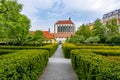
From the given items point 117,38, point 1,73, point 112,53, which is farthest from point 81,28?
point 1,73

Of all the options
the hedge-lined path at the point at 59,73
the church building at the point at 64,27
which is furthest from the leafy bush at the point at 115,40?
the church building at the point at 64,27

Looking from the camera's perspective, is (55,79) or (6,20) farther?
(6,20)

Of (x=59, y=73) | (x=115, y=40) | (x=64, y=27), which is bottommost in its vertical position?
(x=59, y=73)

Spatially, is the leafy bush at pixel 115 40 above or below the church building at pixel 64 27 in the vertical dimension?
below

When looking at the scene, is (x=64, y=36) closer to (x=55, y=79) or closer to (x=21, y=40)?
(x=21, y=40)

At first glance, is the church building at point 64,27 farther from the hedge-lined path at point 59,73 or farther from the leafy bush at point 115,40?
the hedge-lined path at point 59,73

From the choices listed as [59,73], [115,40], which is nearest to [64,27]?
[115,40]

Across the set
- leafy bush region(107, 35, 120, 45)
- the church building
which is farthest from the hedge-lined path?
the church building

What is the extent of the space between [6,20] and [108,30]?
32033 mm

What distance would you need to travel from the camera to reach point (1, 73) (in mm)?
5039

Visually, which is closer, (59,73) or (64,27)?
(59,73)

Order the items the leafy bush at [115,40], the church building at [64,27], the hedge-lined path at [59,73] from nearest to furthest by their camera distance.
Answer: the hedge-lined path at [59,73], the leafy bush at [115,40], the church building at [64,27]

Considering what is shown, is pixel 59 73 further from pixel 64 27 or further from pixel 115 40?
pixel 64 27

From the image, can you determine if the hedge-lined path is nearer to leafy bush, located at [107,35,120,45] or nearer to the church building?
leafy bush, located at [107,35,120,45]
